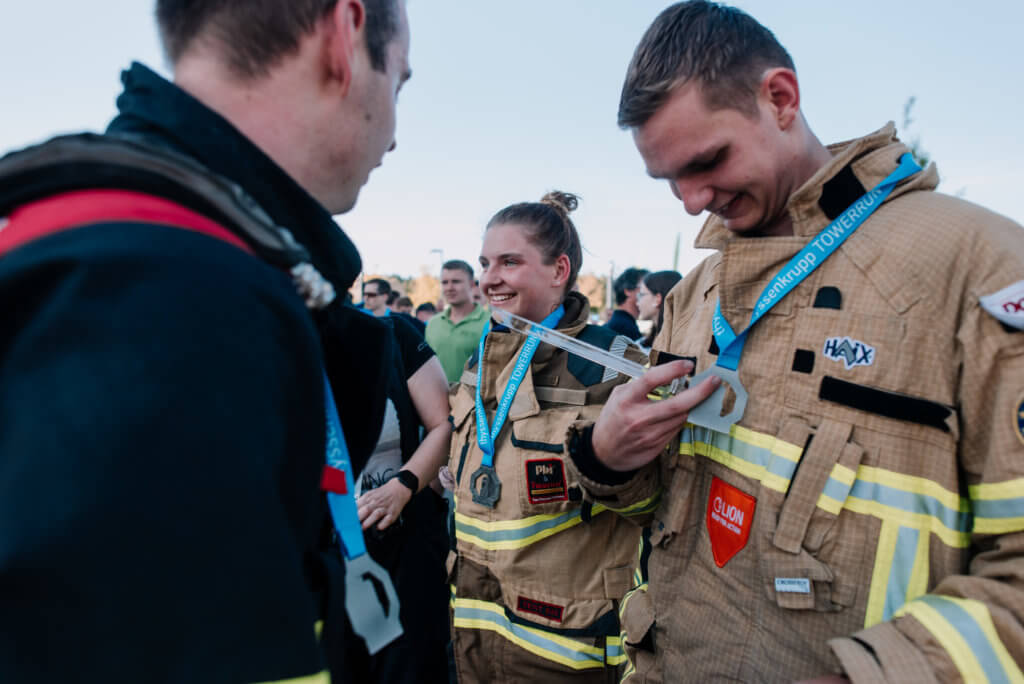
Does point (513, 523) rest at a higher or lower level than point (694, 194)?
lower

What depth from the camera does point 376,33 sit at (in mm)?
1043

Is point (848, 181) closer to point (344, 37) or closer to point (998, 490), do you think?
point (998, 490)

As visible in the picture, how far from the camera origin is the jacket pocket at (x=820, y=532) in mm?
1234

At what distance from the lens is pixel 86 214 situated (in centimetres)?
61

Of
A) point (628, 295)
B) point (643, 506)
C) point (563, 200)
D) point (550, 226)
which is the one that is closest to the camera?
point (643, 506)

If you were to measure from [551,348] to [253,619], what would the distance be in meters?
2.15

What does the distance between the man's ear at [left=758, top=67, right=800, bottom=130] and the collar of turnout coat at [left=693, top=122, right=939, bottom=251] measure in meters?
0.17

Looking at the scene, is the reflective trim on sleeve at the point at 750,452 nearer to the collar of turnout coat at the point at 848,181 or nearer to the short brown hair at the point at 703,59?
the collar of turnout coat at the point at 848,181

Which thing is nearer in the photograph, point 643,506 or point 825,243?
point 825,243

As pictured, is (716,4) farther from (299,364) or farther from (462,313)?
(462,313)

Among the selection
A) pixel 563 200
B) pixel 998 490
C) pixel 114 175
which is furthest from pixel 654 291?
pixel 114 175

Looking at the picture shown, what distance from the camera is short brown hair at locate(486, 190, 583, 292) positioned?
296cm

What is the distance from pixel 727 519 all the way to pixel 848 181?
0.90m

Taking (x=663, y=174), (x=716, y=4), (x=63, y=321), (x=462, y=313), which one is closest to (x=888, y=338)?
(x=663, y=174)
